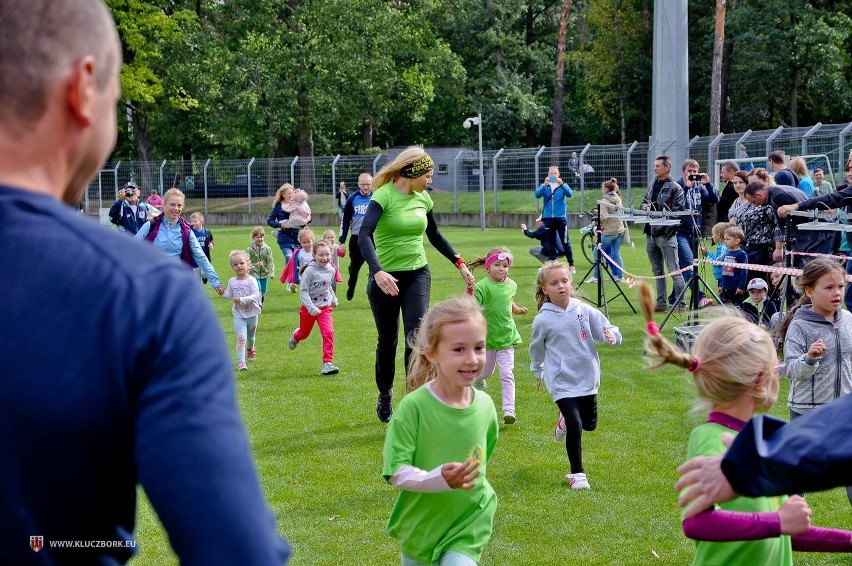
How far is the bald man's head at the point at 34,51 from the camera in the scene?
4.95 feet

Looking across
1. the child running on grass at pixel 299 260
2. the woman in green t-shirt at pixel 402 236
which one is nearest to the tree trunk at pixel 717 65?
the child running on grass at pixel 299 260

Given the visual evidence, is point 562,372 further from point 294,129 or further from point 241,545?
point 294,129

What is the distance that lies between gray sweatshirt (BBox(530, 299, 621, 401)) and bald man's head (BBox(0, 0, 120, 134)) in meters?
6.21

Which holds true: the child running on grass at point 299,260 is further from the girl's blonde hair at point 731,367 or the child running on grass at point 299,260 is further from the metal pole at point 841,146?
the metal pole at point 841,146

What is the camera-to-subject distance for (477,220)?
39812mm

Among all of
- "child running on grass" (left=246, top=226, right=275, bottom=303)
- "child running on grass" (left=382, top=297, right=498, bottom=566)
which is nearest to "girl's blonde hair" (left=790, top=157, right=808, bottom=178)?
"child running on grass" (left=246, top=226, right=275, bottom=303)

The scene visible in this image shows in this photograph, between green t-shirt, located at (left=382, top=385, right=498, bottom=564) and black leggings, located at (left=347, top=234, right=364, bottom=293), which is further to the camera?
black leggings, located at (left=347, top=234, right=364, bottom=293)

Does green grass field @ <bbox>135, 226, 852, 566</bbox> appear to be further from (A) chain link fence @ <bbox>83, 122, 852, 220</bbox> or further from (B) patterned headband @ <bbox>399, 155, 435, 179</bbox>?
(A) chain link fence @ <bbox>83, 122, 852, 220</bbox>

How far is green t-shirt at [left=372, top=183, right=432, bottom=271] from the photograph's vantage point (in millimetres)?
8648

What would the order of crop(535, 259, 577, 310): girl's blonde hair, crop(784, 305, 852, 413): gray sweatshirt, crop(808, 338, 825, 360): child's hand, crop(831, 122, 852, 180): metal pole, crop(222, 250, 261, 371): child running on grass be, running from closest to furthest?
crop(808, 338, 825, 360): child's hand
crop(784, 305, 852, 413): gray sweatshirt
crop(535, 259, 577, 310): girl's blonde hair
crop(222, 250, 261, 371): child running on grass
crop(831, 122, 852, 180): metal pole

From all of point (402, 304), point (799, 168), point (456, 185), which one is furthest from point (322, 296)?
point (456, 185)

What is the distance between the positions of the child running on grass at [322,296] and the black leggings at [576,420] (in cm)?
493

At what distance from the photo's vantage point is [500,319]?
969cm

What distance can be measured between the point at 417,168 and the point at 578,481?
8.69ft
